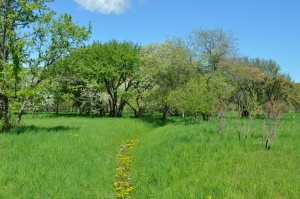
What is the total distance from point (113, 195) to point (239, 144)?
23.4 feet

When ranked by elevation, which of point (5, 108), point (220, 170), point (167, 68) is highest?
point (167, 68)

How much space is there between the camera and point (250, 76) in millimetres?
50125

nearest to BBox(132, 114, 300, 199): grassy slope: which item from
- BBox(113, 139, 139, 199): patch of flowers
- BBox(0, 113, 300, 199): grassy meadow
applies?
BBox(0, 113, 300, 199): grassy meadow

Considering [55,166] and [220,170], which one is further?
[55,166]

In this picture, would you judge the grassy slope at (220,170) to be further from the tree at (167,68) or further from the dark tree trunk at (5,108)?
the tree at (167,68)

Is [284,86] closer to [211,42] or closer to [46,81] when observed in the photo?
[211,42]

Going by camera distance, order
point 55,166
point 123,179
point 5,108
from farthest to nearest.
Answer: point 5,108 < point 123,179 < point 55,166

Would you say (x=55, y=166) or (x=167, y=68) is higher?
(x=167, y=68)

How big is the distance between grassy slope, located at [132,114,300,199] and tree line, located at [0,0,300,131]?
249 cm

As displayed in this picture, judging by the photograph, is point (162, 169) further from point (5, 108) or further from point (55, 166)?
point (5, 108)

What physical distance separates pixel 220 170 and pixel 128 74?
3985 cm

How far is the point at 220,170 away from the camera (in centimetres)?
1094

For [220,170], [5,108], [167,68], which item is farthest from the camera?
[167,68]

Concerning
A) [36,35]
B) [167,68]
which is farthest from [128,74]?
[36,35]
